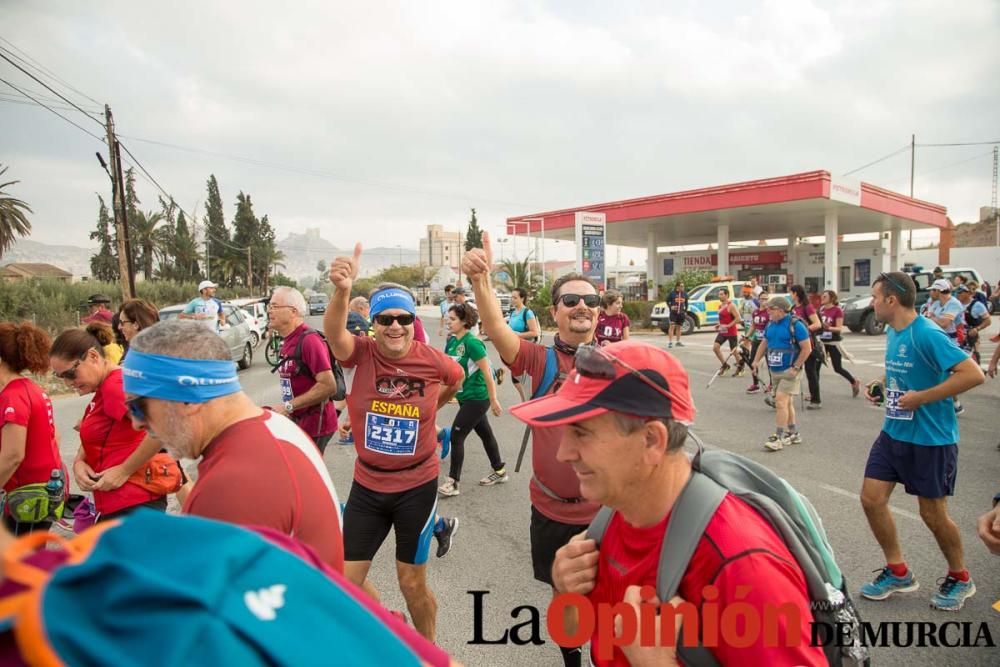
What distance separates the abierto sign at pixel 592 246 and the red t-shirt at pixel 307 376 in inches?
776

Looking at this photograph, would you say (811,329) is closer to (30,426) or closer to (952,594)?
(952,594)

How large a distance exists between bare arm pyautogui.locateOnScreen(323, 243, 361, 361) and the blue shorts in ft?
11.3

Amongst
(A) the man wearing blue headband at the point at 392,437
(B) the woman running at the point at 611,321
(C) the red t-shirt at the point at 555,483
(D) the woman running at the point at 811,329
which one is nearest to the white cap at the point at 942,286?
(D) the woman running at the point at 811,329

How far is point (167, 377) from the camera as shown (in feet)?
5.82

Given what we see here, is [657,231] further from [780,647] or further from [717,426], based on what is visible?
[780,647]

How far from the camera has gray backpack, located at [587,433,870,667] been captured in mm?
1329

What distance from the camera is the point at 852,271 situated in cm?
3472

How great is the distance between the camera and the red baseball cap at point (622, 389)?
4.96 ft

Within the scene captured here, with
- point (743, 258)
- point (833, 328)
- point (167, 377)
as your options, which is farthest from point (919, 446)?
point (743, 258)

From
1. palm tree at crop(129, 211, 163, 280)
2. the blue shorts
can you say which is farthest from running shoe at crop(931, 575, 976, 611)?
palm tree at crop(129, 211, 163, 280)

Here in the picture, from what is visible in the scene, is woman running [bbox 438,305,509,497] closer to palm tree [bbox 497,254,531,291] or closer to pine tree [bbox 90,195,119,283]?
palm tree [bbox 497,254,531,291]

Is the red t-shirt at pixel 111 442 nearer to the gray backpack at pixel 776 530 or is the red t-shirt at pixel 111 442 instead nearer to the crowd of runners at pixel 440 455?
the crowd of runners at pixel 440 455

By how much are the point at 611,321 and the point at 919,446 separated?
553 cm

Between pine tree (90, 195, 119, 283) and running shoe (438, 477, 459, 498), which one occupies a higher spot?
Answer: pine tree (90, 195, 119, 283)
